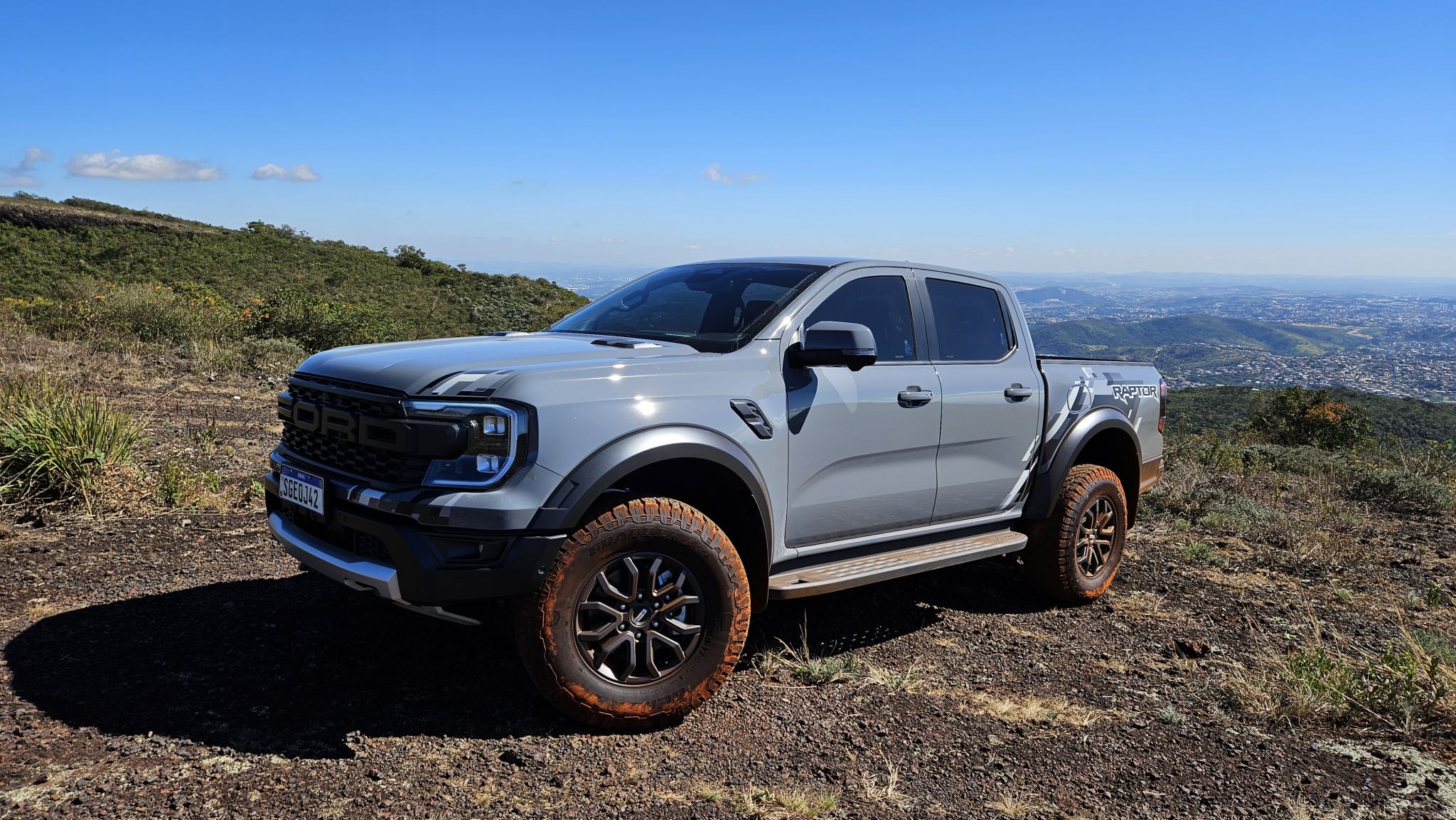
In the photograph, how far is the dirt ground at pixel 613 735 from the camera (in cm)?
285

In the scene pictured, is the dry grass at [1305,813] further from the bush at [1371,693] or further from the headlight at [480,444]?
the headlight at [480,444]

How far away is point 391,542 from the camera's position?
9.63 feet

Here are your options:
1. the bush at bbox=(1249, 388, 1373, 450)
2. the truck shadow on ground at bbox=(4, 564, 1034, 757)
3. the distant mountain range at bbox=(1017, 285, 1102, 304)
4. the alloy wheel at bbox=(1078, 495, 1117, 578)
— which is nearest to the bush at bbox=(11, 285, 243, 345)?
the truck shadow on ground at bbox=(4, 564, 1034, 757)

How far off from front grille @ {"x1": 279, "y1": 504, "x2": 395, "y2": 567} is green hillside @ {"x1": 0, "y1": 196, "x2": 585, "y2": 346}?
2037 centimetres

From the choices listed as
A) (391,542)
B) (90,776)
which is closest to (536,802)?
(391,542)

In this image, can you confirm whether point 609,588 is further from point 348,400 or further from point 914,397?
point 914,397

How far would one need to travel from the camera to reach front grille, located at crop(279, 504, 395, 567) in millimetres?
3064

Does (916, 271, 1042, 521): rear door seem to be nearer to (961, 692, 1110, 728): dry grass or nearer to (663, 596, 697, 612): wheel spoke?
(961, 692, 1110, 728): dry grass

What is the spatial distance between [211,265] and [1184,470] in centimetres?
3925

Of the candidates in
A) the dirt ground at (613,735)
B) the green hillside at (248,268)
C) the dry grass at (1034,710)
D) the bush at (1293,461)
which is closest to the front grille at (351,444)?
the dirt ground at (613,735)

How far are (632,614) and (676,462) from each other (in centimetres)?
61

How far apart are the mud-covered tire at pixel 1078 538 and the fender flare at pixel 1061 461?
102 mm

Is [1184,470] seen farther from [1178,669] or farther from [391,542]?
[391,542]

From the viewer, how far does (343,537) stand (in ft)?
10.7
